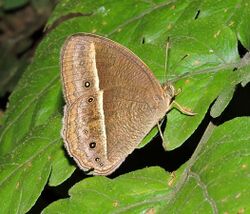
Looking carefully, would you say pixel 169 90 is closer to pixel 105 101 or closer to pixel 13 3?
pixel 105 101

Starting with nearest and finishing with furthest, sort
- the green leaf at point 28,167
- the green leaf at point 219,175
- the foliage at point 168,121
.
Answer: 1. the green leaf at point 219,175
2. the foliage at point 168,121
3. the green leaf at point 28,167

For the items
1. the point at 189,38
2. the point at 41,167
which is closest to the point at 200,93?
the point at 189,38

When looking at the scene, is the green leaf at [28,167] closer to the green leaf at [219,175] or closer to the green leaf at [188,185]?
the green leaf at [188,185]

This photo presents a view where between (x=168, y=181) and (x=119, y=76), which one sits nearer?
(x=168, y=181)

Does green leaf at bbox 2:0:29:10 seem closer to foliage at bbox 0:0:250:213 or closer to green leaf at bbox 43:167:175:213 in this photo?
foliage at bbox 0:0:250:213

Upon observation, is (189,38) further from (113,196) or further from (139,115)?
(113,196)

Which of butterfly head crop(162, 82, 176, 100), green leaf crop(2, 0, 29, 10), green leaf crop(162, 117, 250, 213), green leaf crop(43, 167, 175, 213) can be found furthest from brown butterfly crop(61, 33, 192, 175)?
green leaf crop(2, 0, 29, 10)

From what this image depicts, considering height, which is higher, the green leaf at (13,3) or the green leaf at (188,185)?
the green leaf at (188,185)

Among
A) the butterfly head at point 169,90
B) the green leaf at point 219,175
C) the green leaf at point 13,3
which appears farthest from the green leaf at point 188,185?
the green leaf at point 13,3
